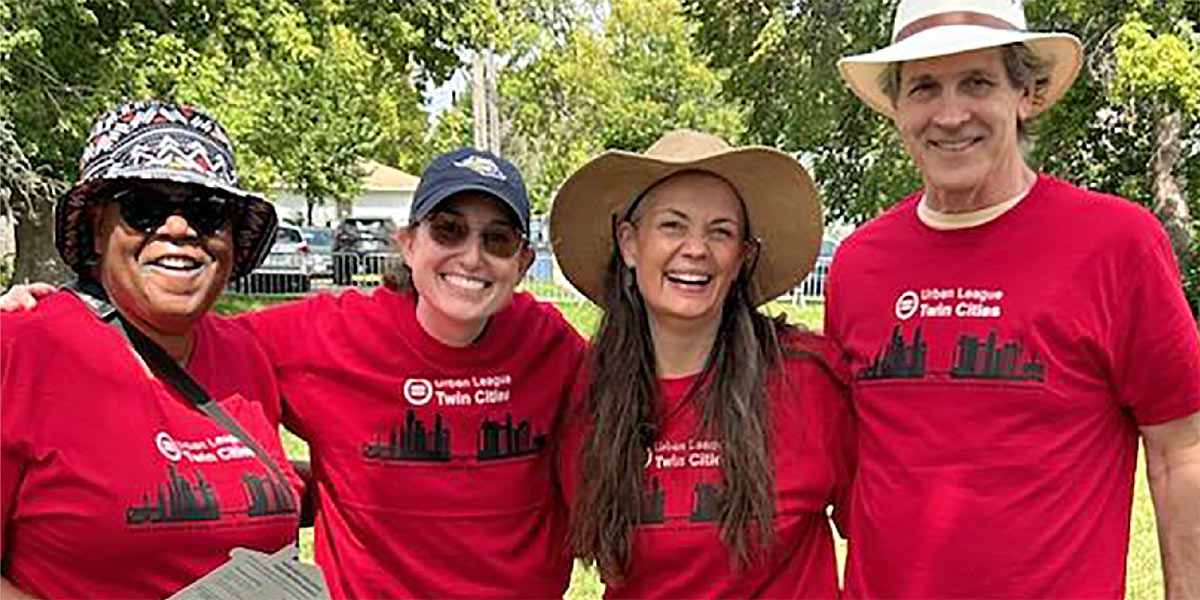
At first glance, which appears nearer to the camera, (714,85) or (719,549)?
(719,549)

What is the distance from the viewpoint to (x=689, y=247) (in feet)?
11.0

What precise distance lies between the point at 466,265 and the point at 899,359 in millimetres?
1189

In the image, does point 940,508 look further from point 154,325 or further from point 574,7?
point 574,7

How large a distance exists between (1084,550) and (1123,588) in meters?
0.22

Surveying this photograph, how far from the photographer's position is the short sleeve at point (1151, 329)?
2959mm

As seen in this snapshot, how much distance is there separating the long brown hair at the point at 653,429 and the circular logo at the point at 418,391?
44 centimetres

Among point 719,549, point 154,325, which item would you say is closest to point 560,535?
point 719,549

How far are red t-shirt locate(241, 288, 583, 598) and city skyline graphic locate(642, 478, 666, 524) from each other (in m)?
0.39

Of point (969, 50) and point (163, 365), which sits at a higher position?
point (969, 50)

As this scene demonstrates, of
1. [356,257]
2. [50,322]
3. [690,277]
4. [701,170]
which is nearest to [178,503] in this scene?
[50,322]

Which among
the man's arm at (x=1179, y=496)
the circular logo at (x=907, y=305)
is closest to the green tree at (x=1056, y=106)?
the man's arm at (x=1179, y=496)

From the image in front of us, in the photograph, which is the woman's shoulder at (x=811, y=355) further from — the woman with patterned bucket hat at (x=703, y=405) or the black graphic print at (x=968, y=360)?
the black graphic print at (x=968, y=360)

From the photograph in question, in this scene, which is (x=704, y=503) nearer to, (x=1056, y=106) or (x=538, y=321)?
(x=538, y=321)

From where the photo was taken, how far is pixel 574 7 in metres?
41.6
